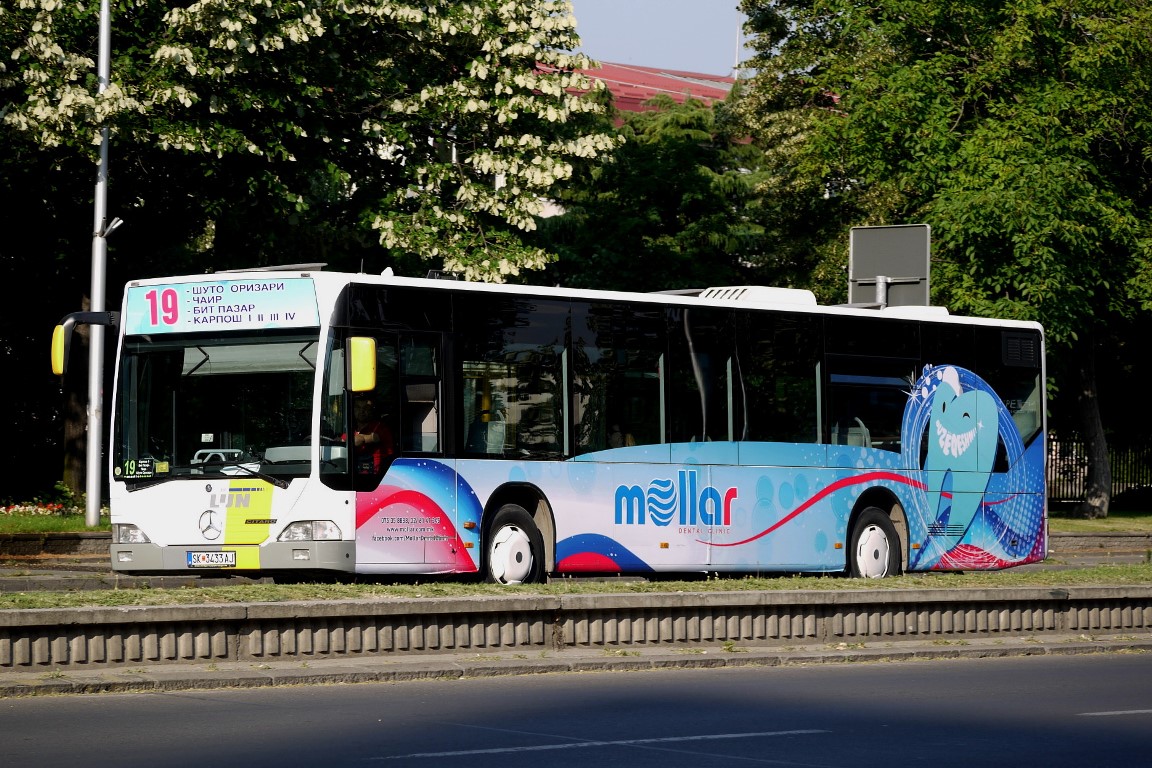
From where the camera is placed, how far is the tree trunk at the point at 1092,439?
39.9 m

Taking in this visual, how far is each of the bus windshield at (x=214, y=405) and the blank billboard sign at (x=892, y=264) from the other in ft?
34.4

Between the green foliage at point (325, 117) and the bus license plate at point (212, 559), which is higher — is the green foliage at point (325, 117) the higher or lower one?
the higher one

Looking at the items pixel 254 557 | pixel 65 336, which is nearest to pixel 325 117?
pixel 65 336

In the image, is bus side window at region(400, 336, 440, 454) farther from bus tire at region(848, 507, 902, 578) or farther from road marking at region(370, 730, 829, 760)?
road marking at region(370, 730, 829, 760)

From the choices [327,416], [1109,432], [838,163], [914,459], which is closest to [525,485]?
[327,416]

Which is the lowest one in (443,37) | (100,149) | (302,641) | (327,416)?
(302,641)

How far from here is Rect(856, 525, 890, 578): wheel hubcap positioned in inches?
843

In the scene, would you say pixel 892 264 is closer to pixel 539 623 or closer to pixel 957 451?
pixel 957 451

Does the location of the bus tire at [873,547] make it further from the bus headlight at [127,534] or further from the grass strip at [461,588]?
the bus headlight at [127,534]

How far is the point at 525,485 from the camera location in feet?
59.4

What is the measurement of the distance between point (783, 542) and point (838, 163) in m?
17.6

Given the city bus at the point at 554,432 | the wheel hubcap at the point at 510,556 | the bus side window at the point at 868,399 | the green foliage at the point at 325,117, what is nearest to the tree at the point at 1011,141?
the green foliage at the point at 325,117

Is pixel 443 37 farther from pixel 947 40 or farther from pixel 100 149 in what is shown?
pixel 947 40

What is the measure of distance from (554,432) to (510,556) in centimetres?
139
